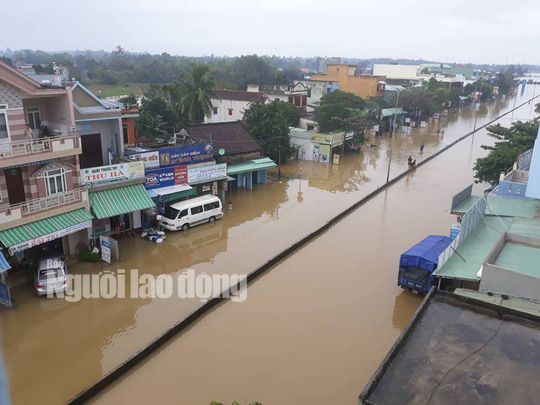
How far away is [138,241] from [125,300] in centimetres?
467

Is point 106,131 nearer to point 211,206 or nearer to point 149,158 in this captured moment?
point 149,158

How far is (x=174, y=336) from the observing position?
39.6ft

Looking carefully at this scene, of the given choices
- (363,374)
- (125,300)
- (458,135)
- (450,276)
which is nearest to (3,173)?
(125,300)

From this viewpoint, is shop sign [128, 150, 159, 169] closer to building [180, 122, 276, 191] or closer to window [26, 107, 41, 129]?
window [26, 107, 41, 129]

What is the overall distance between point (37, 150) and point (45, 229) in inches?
103

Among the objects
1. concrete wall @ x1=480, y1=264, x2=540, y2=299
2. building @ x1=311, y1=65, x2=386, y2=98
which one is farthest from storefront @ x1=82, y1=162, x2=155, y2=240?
building @ x1=311, y1=65, x2=386, y2=98

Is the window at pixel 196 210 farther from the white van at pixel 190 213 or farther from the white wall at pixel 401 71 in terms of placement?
the white wall at pixel 401 71

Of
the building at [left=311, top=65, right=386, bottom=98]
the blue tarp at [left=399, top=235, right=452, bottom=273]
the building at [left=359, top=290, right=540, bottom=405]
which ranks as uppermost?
the building at [left=311, top=65, right=386, bottom=98]

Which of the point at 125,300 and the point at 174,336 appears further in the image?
the point at 125,300

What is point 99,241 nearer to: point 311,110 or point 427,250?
point 427,250

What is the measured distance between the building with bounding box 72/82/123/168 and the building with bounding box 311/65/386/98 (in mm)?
46798

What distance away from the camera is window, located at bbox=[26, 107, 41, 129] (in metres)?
15.7

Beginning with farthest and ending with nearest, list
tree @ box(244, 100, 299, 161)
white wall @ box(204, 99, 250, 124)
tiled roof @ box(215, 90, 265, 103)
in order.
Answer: white wall @ box(204, 99, 250, 124) < tiled roof @ box(215, 90, 265, 103) < tree @ box(244, 100, 299, 161)

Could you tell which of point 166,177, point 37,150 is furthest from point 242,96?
point 37,150
